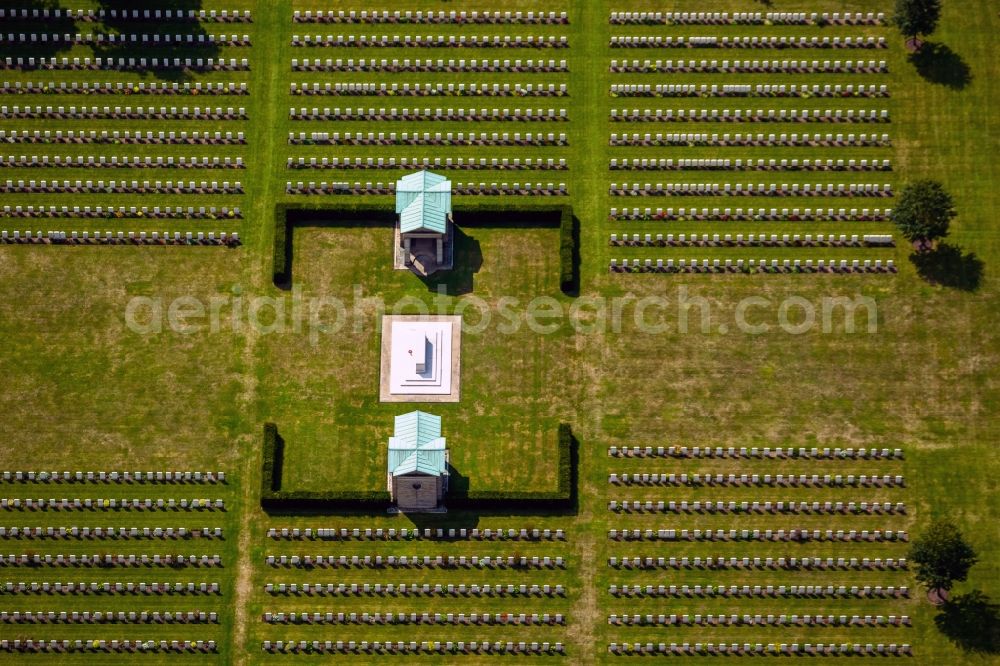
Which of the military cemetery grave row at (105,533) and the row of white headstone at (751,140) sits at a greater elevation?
the row of white headstone at (751,140)

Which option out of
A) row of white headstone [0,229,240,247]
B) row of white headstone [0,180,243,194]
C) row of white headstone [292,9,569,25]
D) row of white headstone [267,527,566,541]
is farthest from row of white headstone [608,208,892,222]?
row of white headstone [0,180,243,194]

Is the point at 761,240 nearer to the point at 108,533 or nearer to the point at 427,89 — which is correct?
the point at 427,89

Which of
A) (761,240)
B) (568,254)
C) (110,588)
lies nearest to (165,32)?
(568,254)

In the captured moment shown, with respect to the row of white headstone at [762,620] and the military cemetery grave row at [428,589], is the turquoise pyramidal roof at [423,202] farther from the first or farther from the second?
the row of white headstone at [762,620]

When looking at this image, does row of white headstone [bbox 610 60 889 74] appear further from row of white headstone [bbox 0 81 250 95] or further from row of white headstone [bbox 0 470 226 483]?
row of white headstone [bbox 0 470 226 483]

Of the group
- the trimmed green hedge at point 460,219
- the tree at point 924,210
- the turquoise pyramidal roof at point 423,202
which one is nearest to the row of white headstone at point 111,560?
the trimmed green hedge at point 460,219

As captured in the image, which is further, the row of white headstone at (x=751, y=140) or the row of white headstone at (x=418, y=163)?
the row of white headstone at (x=751, y=140)
